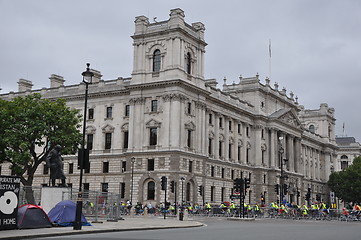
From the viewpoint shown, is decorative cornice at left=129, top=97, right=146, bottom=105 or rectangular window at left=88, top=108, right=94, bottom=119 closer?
decorative cornice at left=129, top=97, right=146, bottom=105

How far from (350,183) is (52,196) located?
82634 millimetres

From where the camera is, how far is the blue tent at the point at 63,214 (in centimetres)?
2566

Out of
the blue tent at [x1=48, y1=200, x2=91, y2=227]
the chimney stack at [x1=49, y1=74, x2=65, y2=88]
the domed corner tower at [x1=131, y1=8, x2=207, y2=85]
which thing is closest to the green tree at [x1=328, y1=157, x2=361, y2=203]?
the domed corner tower at [x1=131, y1=8, x2=207, y2=85]

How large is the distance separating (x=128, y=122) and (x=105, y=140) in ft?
16.3

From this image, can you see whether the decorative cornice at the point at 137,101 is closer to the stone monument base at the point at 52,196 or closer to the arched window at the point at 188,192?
the arched window at the point at 188,192

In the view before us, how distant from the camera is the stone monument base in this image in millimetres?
28234

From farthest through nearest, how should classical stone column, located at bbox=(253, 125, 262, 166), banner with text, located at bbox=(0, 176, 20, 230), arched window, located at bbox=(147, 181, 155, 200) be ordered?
classical stone column, located at bbox=(253, 125, 262, 166) → arched window, located at bbox=(147, 181, 155, 200) → banner with text, located at bbox=(0, 176, 20, 230)

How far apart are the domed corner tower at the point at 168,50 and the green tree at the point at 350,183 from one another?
47.3 m

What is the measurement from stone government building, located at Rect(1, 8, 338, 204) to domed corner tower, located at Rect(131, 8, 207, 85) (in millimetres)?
134

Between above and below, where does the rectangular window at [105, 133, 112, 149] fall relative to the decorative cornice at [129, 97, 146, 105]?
below

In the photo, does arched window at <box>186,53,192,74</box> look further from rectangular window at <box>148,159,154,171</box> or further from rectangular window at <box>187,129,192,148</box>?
rectangular window at <box>148,159,154,171</box>

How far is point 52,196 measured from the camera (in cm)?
2862

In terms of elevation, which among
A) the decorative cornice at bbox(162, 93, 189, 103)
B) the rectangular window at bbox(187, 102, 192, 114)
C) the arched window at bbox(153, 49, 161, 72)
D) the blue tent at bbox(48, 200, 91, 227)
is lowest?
the blue tent at bbox(48, 200, 91, 227)

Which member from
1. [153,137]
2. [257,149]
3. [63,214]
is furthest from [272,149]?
[63,214]
